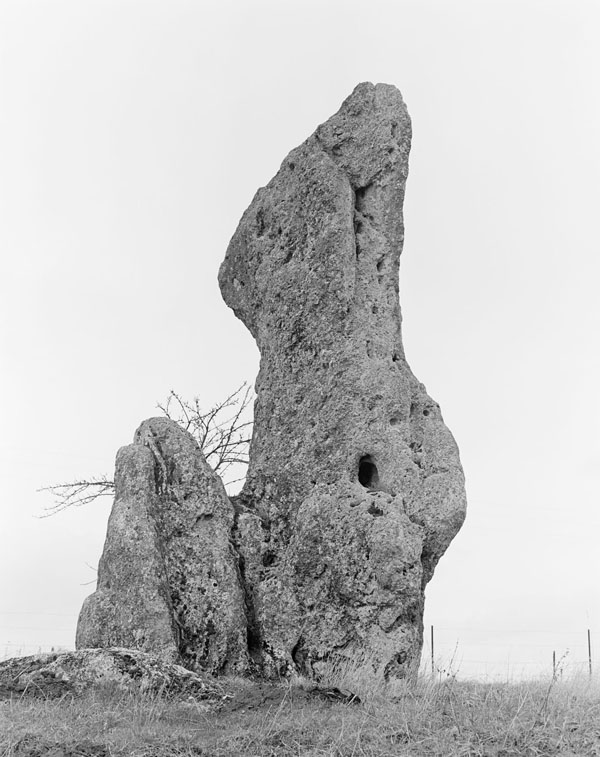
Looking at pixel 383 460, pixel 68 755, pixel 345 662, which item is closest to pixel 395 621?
pixel 345 662

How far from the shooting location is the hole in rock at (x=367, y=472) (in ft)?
43.1

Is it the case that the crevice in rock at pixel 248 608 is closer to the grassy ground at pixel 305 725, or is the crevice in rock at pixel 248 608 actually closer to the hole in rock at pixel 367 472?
the grassy ground at pixel 305 725

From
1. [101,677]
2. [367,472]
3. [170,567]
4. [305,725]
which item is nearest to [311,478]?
[367,472]

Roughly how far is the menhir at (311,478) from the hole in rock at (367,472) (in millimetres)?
18

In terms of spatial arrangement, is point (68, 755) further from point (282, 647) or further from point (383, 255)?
point (383, 255)

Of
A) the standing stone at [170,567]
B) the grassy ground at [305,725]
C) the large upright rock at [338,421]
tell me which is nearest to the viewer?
the grassy ground at [305,725]

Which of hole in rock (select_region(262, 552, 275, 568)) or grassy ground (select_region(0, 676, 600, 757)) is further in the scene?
hole in rock (select_region(262, 552, 275, 568))

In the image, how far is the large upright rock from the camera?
12.3 m

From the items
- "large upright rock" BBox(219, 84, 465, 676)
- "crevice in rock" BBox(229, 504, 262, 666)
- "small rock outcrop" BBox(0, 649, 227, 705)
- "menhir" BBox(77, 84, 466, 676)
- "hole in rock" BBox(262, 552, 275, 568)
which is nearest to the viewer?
"small rock outcrop" BBox(0, 649, 227, 705)

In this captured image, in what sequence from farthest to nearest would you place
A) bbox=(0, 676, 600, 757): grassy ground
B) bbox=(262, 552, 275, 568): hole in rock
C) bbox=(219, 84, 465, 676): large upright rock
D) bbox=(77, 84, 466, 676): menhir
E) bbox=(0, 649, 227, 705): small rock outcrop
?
bbox=(262, 552, 275, 568): hole in rock < bbox=(219, 84, 465, 676): large upright rock < bbox=(77, 84, 466, 676): menhir < bbox=(0, 649, 227, 705): small rock outcrop < bbox=(0, 676, 600, 757): grassy ground

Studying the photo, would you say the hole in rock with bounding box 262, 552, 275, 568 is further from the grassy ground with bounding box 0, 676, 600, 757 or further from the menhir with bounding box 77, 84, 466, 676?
the grassy ground with bounding box 0, 676, 600, 757

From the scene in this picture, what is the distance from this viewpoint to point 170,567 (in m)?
12.6

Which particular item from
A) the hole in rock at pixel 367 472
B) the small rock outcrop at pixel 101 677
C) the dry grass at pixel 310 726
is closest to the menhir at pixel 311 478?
the hole in rock at pixel 367 472

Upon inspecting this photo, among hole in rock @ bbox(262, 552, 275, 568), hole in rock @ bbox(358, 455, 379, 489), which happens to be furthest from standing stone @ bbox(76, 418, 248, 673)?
hole in rock @ bbox(358, 455, 379, 489)
